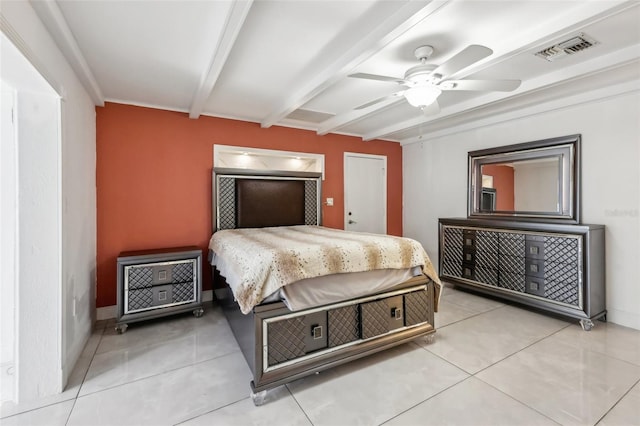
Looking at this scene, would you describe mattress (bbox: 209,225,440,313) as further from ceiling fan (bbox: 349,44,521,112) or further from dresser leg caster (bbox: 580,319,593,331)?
dresser leg caster (bbox: 580,319,593,331)

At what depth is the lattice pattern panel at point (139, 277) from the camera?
9.52 feet

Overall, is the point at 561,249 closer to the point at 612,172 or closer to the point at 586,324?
the point at 586,324

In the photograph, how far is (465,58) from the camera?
1.70 meters

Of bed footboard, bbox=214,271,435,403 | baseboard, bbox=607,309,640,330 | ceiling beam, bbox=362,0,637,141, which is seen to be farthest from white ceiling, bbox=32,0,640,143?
baseboard, bbox=607,309,640,330

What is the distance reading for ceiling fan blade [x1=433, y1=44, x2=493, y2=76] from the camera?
164 centimetres

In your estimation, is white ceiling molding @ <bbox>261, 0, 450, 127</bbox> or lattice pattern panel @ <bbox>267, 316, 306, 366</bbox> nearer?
white ceiling molding @ <bbox>261, 0, 450, 127</bbox>

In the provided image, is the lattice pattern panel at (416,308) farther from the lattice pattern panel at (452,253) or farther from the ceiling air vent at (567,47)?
the ceiling air vent at (567,47)

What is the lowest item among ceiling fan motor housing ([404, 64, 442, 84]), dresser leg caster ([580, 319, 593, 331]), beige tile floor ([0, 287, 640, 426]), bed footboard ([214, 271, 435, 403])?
beige tile floor ([0, 287, 640, 426])

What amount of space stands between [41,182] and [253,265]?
5.01ft

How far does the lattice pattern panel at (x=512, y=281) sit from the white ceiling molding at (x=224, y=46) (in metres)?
3.80

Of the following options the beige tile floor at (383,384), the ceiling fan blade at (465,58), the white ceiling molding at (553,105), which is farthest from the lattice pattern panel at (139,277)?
the white ceiling molding at (553,105)

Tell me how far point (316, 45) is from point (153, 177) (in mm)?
A: 2524

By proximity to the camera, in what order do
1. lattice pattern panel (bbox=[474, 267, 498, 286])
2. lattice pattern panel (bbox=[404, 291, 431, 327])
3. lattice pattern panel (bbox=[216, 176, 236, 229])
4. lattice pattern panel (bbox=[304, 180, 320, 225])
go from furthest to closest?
1. lattice pattern panel (bbox=[304, 180, 320, 225])
2. lattice pattern panel (bbox=[216, 176, 236, 229])
3. lattice pattern panel (bbox=[474, 267, 498, 286])
4. lattice pattern panel (bbox=[404, 291, 431, 327])

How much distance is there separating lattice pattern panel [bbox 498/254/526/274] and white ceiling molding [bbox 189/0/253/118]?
370 cm
